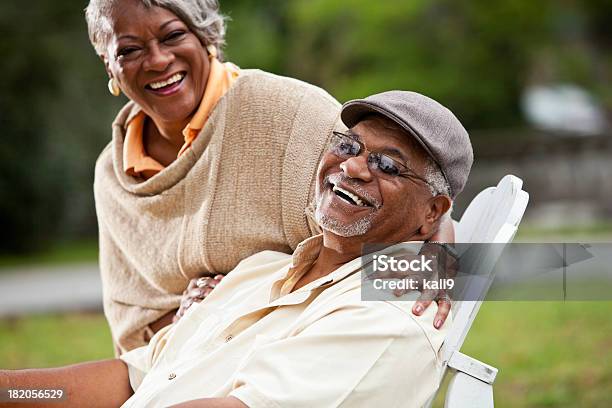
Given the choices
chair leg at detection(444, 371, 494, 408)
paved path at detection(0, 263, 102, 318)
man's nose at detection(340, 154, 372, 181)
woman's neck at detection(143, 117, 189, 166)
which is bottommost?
paved path at detection(0, 263, 102, 318)

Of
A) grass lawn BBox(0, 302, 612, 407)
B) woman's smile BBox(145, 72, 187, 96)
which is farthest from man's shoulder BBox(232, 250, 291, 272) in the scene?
grass lawn BBox(0, 302, 612, 407)

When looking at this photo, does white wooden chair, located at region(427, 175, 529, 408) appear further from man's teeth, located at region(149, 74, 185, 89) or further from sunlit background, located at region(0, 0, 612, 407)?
sunlit background, located at region(0, 0, 612, 407)

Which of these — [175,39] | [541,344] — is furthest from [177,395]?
[541,344]

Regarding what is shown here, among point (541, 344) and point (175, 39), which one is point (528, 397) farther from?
point (175, 39)

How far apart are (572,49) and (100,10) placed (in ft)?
49.8

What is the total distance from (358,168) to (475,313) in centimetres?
53

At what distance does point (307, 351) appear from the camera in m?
2.43

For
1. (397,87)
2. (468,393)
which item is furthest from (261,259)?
(397,87)

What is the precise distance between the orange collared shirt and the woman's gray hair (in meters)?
0.12

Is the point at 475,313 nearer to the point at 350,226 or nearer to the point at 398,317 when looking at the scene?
the point at 398,317

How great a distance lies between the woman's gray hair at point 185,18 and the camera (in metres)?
3.37

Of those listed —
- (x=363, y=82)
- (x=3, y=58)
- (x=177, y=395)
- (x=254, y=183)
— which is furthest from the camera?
(x=363, y=82)

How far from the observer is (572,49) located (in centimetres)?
1731

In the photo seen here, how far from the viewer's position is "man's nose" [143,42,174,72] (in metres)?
3.35
